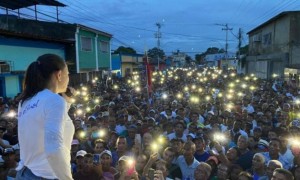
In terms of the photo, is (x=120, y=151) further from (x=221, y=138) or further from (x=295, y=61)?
(x=295, y=61)

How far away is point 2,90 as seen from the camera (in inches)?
626

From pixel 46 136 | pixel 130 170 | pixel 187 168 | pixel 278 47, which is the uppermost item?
pixel 278 47

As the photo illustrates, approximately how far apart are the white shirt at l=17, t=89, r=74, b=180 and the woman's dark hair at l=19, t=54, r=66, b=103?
76mm

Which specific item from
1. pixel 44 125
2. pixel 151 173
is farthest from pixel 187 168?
Answer: pixel 44 125

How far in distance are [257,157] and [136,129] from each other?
359 centimetres

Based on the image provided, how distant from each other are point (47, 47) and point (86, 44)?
569 centimetres

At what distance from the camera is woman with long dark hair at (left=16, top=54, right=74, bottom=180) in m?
2.02

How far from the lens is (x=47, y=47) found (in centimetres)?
2039

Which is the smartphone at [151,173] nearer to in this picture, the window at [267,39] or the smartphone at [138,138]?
the smartphone at [138,138]

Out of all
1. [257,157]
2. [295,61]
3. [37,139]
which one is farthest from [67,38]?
[37,139]

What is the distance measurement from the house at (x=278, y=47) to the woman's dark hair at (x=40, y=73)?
74.5 ft

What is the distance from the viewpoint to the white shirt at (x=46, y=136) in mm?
2010

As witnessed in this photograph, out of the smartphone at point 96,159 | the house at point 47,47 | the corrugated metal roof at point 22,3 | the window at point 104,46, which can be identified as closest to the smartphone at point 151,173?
the smartphone at point 96,159

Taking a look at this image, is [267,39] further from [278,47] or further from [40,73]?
[40,73]
